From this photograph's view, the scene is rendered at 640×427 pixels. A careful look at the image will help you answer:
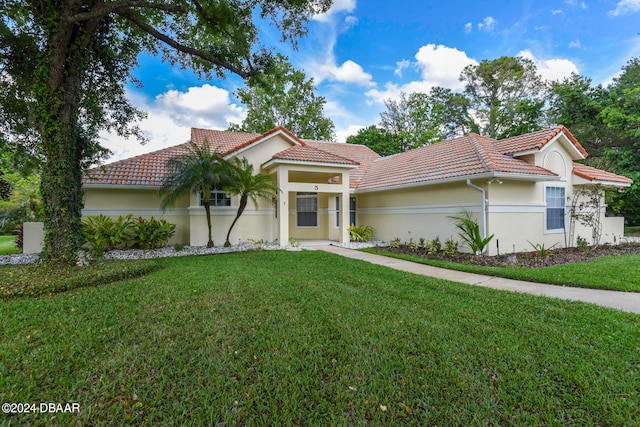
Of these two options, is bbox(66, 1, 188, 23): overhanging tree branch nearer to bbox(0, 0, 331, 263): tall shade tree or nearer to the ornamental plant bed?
bbox(0, 0, 331, 263): tall shade tree

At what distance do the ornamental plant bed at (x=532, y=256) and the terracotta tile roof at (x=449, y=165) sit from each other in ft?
9.38

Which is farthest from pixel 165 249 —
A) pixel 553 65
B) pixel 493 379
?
pixel 553 65

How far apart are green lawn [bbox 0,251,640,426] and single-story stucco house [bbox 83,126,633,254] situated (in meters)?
6.26

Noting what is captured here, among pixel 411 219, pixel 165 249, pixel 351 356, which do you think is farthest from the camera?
pixel 411 219

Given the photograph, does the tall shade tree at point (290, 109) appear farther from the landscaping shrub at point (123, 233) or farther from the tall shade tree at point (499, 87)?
the landscaping shrub at point (123, 233)

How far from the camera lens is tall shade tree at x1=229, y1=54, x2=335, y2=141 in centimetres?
3061

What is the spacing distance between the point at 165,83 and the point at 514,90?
33.3 meters

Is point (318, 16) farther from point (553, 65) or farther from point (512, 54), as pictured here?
point (512, 54)

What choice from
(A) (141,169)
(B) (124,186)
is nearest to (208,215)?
(B) (124,186)

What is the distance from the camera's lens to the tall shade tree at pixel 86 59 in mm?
→ 7414

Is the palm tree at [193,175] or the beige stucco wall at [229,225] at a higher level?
Result: the palm tree at [193,175]

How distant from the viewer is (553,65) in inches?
1054

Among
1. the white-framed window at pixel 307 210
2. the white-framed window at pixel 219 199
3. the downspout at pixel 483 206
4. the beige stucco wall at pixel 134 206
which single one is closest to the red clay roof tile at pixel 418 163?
the downspout at pixel 483 206

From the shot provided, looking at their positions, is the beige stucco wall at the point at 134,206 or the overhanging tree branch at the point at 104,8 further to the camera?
the beige stucco wall at the point at 134,206
